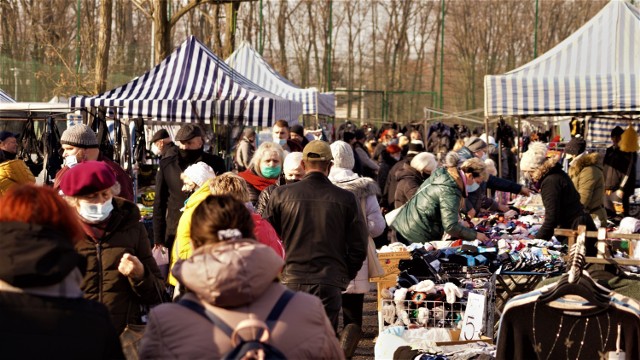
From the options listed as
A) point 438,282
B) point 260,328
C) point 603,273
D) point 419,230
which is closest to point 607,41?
point 419,230

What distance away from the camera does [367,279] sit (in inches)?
300

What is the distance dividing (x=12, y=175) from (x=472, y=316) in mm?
4023

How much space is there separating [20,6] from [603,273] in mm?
36573

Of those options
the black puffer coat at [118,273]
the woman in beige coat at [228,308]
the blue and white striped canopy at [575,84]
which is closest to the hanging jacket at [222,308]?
the woman in beige coat at [228,308]

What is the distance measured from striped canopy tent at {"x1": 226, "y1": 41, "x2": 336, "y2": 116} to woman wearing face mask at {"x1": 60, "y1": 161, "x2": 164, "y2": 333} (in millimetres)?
17839

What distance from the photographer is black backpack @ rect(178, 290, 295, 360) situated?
328cm

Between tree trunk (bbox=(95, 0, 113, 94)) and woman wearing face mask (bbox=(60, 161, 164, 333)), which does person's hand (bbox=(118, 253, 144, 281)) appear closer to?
woman wearing face mask (bbox=(60, 161, 164, 333))

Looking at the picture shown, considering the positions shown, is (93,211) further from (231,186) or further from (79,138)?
(79,138)

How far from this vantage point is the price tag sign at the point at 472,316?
7.00 metres

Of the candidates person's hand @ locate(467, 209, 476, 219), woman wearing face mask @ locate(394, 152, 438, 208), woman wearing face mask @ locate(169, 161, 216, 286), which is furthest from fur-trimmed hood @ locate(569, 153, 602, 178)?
woman wearing face mask @ locate(169, 161, 216, 286)

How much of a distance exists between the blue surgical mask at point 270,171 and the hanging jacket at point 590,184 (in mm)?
3995

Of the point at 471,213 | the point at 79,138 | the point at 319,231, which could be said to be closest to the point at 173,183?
the point at 79,138

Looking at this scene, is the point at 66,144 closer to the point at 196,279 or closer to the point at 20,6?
the point at 196,279

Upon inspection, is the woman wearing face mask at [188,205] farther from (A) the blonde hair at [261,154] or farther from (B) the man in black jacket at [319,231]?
(A) the blonde hair at [261,154]
